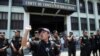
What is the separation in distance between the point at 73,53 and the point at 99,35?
1871mm

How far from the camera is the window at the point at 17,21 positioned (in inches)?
777

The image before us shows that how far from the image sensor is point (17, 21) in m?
20.0

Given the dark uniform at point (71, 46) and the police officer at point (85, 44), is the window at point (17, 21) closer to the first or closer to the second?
the dark uniform at point (71, 46)

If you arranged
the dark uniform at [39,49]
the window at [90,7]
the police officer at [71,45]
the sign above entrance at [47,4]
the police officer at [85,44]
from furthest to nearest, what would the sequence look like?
the window at [90,7]
the sign above entrance at [47,4]
the police officer at [71,45]
the police officer at [85,44]
the dark uniform at [39,49]

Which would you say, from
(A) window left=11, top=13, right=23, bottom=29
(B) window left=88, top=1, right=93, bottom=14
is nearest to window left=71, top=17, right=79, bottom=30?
(B) window left=88, top=1, right=93, bottom=14

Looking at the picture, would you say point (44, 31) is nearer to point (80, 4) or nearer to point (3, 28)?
point (3, 28)

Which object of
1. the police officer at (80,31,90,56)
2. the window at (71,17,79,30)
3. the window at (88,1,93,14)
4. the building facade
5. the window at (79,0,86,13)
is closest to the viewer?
the police officer at (80,31,90,56)

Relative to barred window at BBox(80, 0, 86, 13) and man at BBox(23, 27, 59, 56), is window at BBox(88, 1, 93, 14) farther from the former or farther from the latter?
man at BBox(23, 27, 59, 56)

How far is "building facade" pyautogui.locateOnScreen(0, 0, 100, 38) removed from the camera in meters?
19.0

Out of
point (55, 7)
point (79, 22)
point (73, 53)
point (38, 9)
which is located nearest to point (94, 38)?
point (73, 53)

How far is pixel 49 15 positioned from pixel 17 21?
13.3 ft

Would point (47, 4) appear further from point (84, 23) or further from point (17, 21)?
point (84, 23)

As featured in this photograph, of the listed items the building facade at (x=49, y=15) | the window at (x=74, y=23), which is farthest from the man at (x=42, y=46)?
the window at (x=74, y=23)

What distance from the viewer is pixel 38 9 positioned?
1923 cm
